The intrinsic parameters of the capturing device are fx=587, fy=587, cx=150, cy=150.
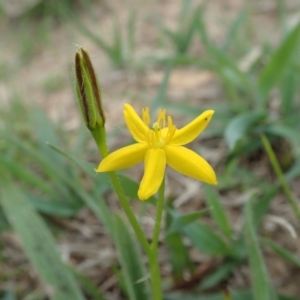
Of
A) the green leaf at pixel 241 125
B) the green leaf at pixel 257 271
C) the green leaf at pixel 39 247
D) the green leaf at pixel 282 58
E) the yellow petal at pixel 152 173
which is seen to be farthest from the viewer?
the green leaf at pixel 282 58

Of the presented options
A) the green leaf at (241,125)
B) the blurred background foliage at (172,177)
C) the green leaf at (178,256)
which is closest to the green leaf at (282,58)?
the blurred background foliage at (172,177)

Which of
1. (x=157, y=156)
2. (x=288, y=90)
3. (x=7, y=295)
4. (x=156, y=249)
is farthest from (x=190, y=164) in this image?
(x=288, y=90)

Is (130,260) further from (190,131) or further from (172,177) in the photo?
(172,177)

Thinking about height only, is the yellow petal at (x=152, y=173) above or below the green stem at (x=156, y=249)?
above

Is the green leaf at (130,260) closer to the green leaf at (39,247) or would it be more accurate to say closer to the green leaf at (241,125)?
the green leaf at (39,247)

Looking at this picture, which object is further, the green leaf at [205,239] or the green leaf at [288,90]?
the green leaf at [288,90]
